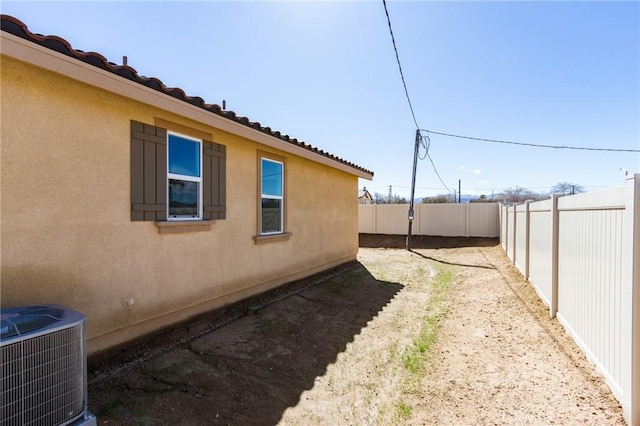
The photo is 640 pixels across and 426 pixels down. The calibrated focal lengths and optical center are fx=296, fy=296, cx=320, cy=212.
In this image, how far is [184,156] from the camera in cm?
452

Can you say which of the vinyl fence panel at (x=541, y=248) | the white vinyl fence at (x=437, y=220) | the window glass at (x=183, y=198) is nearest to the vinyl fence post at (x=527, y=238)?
the vinyl fence panel at (x=541, y=248)

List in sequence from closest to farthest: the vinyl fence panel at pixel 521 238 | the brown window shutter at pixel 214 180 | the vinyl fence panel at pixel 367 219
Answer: the brown window shutter at pixel 214 180
the vinyl fence panel at pixel 521 238
the vinyl fence panel at pixel 367 219

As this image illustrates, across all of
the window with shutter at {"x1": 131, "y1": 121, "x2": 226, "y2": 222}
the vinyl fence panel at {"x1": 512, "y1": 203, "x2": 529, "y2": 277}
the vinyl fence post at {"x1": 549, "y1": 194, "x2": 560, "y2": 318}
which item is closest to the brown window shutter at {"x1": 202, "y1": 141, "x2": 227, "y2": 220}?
→ the window with shutter at {"x1": 131, "y1": 121, "x2": 226, "y2": 222}

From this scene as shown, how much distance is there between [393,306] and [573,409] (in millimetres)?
3760

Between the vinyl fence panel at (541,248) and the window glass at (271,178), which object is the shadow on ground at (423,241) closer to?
the vinyl fence panel at (541,248)

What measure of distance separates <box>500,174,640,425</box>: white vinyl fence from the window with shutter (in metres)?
4.98

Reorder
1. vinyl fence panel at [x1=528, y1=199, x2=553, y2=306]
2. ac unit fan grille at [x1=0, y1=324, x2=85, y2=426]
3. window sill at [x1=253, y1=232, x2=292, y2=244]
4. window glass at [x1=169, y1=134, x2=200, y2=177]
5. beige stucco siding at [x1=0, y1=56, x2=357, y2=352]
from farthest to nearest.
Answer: window sill at [x1=253, y1=232, x2=292, y2=244]
vinyl fence panel at [x1=528, y1=199, x2=553, y2=306]
window glass at [x1=169, y1=134, x2=200, y2=177]
beige stucco siding at [x1=0, y1=56, x2=357, y2=352]
ac unit fan grille at [x1=0, y1=324, x2=85, y2=426]

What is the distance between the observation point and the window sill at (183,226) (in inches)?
160

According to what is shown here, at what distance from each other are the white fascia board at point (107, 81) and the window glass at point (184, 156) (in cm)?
44

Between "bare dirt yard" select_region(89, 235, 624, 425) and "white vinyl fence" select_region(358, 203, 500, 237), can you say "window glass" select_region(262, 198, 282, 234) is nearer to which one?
"bare dirt yard" select_region(89, 235, 624, 425)

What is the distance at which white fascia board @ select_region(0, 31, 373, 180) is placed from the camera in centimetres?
250

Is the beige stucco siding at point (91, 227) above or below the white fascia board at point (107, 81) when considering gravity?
below

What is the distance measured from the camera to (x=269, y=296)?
6.28 m

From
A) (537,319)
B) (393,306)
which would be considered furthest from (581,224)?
(393,306)
